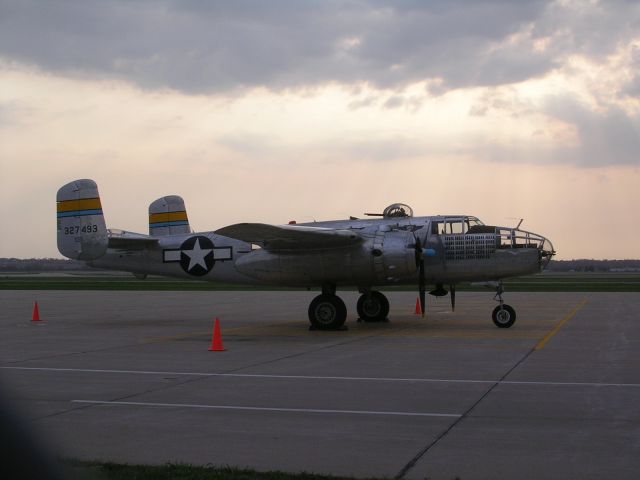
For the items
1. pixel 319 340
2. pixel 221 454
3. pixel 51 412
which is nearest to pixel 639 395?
pixel 221 454

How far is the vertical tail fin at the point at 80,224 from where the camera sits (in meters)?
24.7

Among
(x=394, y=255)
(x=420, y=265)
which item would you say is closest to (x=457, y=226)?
(x=420, y=265)

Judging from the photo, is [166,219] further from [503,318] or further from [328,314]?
[503,318]

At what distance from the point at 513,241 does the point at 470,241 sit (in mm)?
1191

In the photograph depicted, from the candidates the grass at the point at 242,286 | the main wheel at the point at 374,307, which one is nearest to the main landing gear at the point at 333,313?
the main wheel at the point at 374,307

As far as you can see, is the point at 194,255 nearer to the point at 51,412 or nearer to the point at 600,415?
the point at 51,412

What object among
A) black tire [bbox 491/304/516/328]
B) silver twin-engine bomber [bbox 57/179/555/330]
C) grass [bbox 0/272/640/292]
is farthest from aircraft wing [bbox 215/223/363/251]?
grass [bbox 0/272/640/292]

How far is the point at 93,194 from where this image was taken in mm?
25156

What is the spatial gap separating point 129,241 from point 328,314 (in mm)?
7536

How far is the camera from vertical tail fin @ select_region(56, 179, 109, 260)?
24.7m

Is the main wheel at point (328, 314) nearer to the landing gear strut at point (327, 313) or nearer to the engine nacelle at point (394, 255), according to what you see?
the landing gear strut at point (327, 313)

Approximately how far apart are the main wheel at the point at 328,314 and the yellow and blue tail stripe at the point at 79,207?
841 cm

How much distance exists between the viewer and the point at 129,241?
24812 millimetres

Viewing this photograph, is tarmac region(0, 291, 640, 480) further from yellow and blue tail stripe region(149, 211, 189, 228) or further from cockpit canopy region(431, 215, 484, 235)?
yellow and blue tail stripe region(149, 211, 189, 228)
